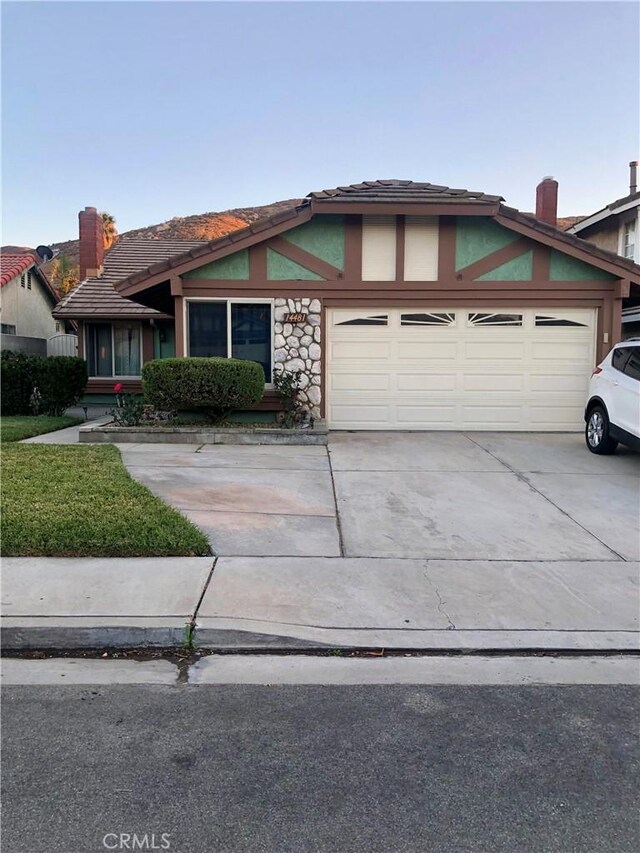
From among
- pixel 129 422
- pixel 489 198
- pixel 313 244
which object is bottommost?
pixel 129 422

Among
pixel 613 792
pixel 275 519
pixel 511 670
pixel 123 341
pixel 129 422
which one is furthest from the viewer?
pixel 123 341

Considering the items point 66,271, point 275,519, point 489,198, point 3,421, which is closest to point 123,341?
point 3,421

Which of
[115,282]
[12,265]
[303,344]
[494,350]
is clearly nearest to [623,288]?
[494,350]

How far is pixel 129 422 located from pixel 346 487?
519 cm

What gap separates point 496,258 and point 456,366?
2205mm

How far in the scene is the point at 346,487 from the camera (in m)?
7.70

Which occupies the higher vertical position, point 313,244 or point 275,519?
point 313,244

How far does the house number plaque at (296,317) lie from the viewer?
11.9 metres

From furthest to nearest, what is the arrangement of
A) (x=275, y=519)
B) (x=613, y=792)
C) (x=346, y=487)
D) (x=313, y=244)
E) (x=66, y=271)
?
(x=66, y=271) < (x=313, y=244) < (x=346, y=487) < (x=275, y=519) < (x=613, y=792)

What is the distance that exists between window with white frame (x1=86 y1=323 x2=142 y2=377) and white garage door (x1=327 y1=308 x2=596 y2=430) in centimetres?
759

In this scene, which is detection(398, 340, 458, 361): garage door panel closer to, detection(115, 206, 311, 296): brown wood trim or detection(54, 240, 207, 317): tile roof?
detection(115, 206, 311, 296): brown wood trim

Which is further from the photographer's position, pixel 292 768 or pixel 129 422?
pixel 129 422

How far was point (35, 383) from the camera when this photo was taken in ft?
47.2

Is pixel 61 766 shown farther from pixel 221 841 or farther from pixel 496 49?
pixel 496 49
